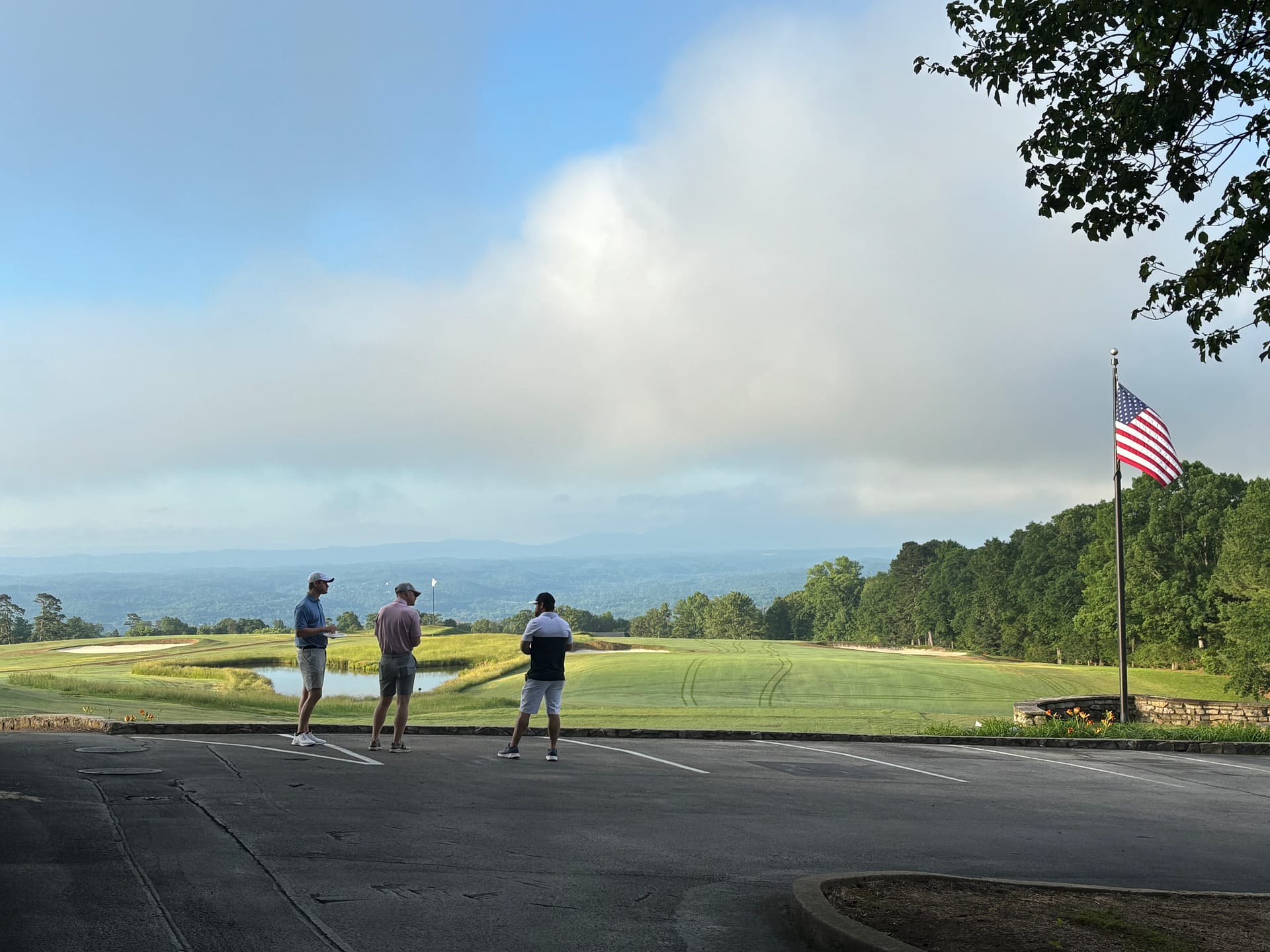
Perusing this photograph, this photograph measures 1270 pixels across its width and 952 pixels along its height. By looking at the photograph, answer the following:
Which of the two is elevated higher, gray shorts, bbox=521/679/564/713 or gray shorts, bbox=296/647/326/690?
gray shorts, bbox=296/647/326/690

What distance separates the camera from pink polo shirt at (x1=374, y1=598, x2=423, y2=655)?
560 inches

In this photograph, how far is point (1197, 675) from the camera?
200 ft

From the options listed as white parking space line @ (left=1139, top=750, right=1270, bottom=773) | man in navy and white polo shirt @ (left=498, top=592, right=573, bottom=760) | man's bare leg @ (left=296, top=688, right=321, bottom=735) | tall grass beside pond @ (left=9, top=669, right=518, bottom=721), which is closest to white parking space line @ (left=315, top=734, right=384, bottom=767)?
man's bare leg @ (left=296, top=688, right=321, bottom=735)

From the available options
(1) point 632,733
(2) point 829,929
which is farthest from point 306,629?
(2) point 829,929

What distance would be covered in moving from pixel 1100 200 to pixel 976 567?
102841mm

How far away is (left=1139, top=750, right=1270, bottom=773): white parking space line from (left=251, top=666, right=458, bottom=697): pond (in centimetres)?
4015

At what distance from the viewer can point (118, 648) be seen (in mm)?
84312

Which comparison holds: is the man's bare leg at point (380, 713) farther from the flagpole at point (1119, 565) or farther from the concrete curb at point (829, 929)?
the flagpole at point (1119, 565)

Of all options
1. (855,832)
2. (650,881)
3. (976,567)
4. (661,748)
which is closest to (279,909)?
(650,881)

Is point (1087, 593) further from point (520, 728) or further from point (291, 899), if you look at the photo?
point (291, 899)

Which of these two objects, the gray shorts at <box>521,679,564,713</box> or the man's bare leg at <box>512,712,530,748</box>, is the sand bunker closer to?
the man's bare leg at <box>512,712,530,748</box>

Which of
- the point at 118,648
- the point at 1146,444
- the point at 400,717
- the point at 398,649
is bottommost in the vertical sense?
the point at 118,648

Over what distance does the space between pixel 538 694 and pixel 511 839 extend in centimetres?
570

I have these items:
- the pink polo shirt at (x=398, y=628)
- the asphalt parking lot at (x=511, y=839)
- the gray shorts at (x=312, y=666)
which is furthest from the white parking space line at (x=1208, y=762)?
the gray shorts at (x=312, y=666)
